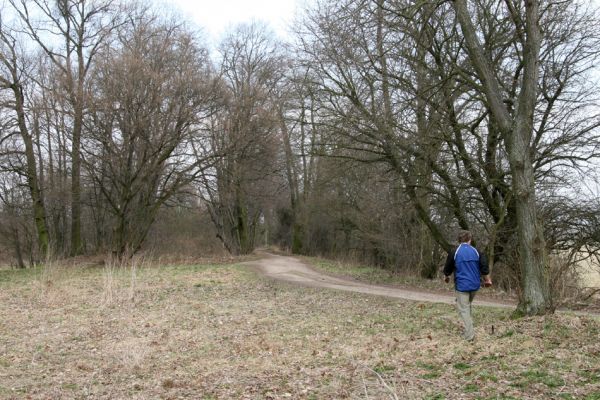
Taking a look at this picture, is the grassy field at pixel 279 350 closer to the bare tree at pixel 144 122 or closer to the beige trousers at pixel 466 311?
the beige trousers at pixel 466 311

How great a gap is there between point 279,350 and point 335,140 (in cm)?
887

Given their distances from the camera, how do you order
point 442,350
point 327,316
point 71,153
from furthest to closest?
point 71,153 < point 327,316 < point 442,350

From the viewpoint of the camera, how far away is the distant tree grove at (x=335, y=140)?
12.8 meters

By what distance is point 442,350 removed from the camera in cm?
836

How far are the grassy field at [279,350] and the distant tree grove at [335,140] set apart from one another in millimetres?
2115

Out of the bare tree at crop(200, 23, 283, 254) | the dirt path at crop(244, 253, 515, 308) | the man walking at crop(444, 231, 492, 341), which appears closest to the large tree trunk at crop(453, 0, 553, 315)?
the man walking at crop(444, 231, 492, 341)

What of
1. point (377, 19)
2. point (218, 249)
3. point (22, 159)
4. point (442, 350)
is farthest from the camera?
point (218, 249)

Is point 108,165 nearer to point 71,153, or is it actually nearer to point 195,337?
point 71,153

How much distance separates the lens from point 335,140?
16.9m

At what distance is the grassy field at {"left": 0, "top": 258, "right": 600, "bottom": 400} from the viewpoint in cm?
660

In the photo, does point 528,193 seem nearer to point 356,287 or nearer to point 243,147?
point 356,287

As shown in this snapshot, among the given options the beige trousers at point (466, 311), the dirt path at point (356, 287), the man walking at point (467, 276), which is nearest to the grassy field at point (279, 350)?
the beige trousers at point (466, 311)

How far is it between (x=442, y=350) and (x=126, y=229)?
69.7ft

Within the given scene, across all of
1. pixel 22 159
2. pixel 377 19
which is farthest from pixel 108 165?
pixel 377 19
